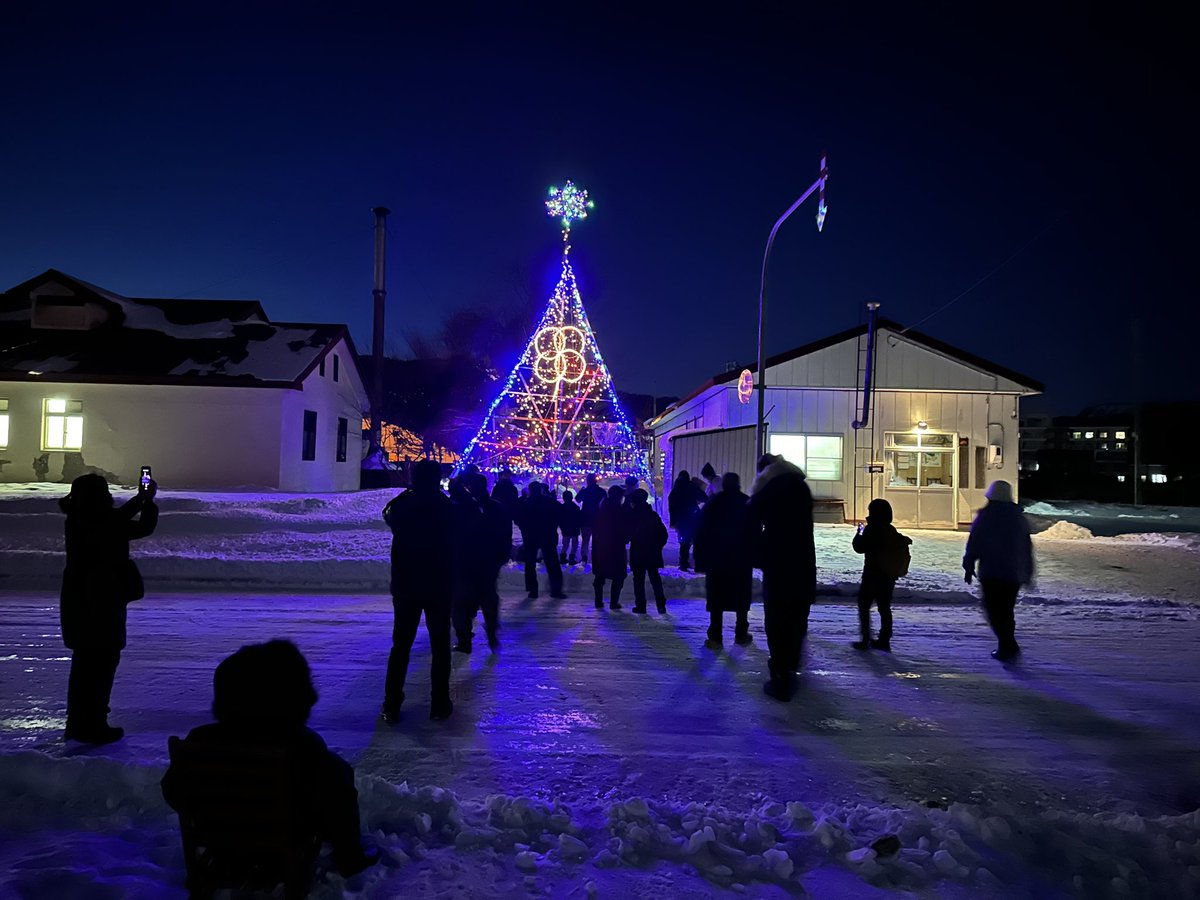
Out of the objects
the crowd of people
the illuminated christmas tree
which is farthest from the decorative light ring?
Result: the crowd of people

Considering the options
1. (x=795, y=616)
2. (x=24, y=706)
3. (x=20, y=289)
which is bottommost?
(x=24, y=706)

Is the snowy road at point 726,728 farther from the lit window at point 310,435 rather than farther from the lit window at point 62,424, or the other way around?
the lit window at point 310,435

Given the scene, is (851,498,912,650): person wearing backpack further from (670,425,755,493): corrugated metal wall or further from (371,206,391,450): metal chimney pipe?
(371,206,391,450): metal chimney pipe

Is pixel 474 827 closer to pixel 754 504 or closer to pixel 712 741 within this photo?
pixel 712 741

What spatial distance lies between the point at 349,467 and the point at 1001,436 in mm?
22391

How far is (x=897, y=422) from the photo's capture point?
2062cm

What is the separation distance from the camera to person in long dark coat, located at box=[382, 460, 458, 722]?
493 centimetres

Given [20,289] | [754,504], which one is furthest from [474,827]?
[20,289]

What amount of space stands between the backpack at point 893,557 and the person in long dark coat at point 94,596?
6216mm

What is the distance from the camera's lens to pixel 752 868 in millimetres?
3133

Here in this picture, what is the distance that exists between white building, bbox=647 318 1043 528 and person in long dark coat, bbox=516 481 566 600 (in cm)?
1042

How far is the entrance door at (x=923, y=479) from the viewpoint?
20578 mm

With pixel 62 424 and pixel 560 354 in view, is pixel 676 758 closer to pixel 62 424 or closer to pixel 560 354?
pixel 560 354

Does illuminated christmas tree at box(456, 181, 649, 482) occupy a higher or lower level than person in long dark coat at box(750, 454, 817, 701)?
higher
